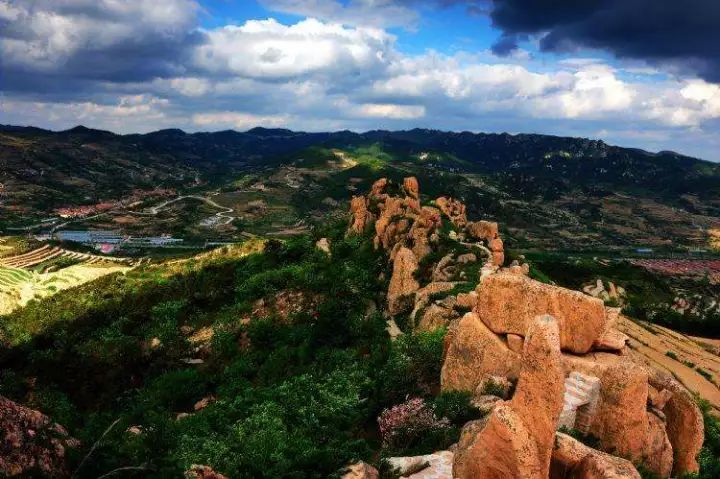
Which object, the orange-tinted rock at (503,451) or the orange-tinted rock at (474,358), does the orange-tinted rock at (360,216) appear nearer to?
the orange-tinted rock at (474,358)

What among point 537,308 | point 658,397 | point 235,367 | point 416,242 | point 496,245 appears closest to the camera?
point 658,397

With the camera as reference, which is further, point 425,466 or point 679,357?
point 679,357

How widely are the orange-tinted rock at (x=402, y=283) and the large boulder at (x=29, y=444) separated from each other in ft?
107

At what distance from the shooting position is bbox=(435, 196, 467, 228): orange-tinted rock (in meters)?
73.6

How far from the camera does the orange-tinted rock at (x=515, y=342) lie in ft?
77.3

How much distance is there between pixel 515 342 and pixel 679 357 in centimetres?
4375

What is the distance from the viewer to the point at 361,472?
18125mm

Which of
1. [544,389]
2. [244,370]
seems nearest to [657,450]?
[544,389]

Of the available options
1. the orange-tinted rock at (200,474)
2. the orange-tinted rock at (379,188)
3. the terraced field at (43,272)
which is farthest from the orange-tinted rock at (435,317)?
the terraced field at (43,272)

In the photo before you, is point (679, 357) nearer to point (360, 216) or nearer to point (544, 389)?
point (360, 216)

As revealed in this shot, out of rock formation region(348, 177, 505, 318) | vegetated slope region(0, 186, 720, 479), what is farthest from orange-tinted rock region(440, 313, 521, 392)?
rock formation region(348, 177, 505, 318)

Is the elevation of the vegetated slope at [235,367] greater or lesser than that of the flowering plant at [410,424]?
lesser

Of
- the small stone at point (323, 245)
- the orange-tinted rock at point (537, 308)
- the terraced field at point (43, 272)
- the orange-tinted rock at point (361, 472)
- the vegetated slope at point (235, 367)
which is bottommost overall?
the terraced field at point (43, 272)

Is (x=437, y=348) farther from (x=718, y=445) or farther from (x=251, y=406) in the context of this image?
(x=718, y=445)
